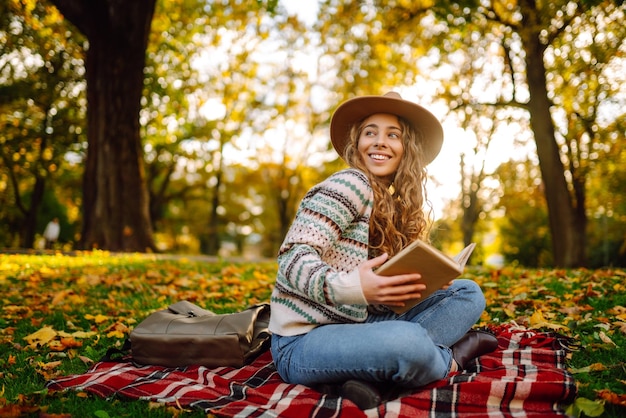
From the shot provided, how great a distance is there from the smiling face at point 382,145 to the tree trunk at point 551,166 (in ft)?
28.2

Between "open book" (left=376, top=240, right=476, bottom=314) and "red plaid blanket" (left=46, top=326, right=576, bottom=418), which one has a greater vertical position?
"open book" (left=376, top=240, right=476, bottom=314)

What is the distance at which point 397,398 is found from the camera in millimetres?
2387

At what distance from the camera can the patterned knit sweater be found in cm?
232

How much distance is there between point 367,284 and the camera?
7.36ft

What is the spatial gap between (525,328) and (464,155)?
16.6 meters

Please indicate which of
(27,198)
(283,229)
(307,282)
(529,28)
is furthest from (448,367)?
(27,198)

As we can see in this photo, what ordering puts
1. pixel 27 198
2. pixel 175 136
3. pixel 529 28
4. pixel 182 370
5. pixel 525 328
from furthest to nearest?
pixel 27 198 < pixel 175 136 < pixel 529 28 < pixel 525 328 < pixel 182 370

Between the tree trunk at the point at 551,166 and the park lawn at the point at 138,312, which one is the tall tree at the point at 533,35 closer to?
the tree trunk at the point at 551,166

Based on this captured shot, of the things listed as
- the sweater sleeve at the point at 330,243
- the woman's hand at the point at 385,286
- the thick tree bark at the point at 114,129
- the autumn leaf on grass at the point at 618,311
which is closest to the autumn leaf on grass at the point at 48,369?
the sweater sleeve at the point at 330,243

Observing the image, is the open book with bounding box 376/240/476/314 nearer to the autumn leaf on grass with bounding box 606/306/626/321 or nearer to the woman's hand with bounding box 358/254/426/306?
the woman's hand with bounding box 358/254/426/306

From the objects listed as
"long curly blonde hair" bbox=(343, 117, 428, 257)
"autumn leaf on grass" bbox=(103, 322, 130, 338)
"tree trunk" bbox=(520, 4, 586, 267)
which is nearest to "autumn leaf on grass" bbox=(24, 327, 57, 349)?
"autumn leaf on grass" bbox=(103, 322, 130, 338)

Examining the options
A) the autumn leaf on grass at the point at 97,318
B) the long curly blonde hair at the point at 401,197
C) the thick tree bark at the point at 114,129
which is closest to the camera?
the long curly blonde hair at the point at 401,197

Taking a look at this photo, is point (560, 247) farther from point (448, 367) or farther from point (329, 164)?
point (329, 164)

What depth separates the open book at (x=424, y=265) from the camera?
6.97 feet
